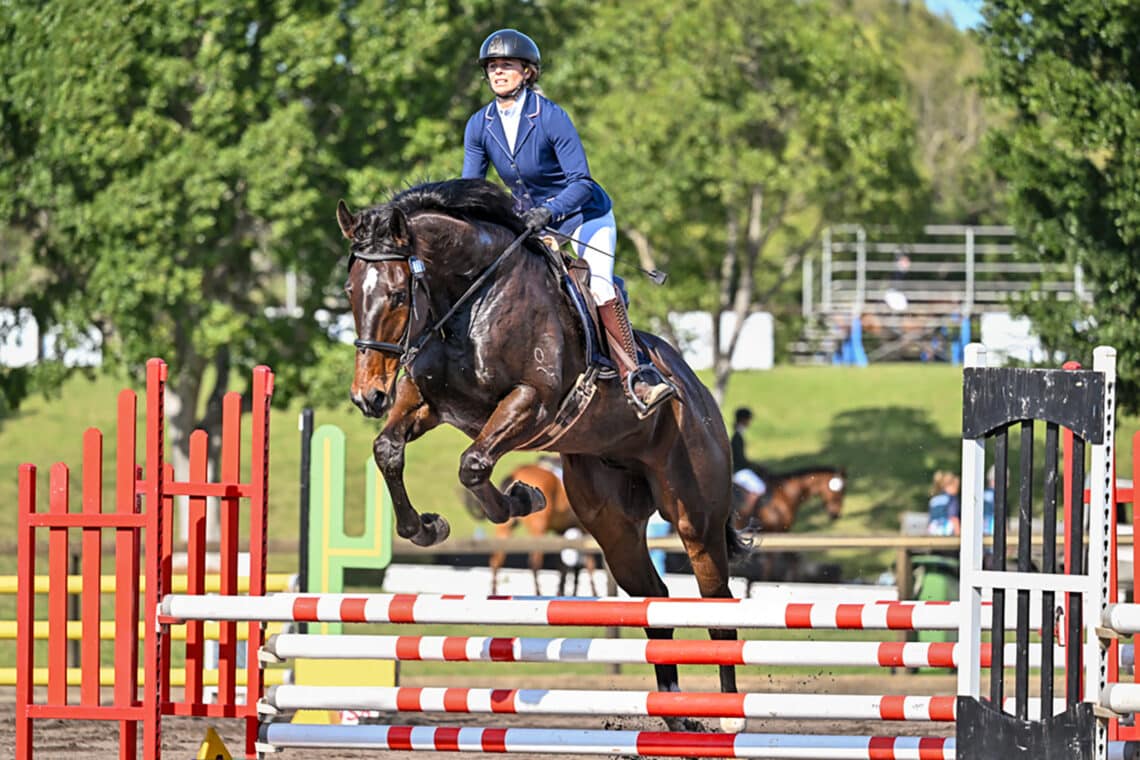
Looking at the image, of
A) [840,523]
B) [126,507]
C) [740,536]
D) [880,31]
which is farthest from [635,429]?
[880,31]

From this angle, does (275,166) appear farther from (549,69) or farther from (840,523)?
(840,523)

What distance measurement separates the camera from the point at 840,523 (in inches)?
881

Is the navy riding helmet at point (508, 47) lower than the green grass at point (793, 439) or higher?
higher

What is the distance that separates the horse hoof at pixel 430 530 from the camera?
18.8 feet

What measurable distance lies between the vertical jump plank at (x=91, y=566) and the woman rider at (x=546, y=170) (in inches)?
66.0

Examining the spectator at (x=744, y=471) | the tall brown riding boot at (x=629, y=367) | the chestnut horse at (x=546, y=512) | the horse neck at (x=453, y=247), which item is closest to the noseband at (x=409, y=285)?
the horse neck at (x=453, y=247)

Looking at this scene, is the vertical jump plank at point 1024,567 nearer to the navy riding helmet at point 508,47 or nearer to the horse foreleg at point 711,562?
the horse foreleg at point 711,562

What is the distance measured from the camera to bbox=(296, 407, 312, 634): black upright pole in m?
8.61

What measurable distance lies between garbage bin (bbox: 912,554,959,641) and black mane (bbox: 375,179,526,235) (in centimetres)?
628

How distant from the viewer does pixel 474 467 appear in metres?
5.55

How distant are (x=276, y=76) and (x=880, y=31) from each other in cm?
1356

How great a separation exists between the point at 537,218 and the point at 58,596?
81.3 inches

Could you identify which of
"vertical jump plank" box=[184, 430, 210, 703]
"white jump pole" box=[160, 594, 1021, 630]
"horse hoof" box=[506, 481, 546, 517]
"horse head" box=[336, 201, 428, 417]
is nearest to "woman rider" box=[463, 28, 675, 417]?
"horse hoof" box=[506, 481, 546, 517]

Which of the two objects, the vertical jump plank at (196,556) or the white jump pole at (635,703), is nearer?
the white jump pole at (635,703)
